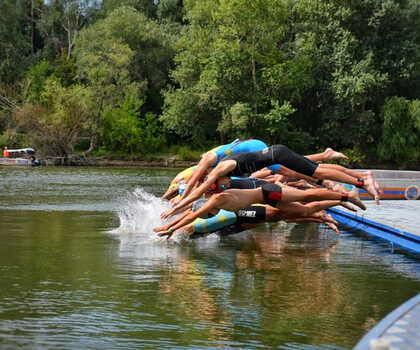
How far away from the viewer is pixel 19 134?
172 ft

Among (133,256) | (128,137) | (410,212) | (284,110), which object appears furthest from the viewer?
(128,137)

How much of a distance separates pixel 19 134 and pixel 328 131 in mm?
21758

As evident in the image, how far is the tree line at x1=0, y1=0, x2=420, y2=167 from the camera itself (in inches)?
1898

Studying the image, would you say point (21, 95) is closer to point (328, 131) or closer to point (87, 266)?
point (328, 131)

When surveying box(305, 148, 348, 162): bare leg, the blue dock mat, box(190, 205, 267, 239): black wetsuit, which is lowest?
the blue dock mat

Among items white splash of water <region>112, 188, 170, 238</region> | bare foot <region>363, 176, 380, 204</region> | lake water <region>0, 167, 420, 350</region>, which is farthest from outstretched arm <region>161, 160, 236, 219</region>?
white splash of water <region>112, 188, 170, 238</region>

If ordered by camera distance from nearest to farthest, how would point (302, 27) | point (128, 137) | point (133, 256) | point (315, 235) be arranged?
point (133, 256) < point (315, 235) < point (302, 27) < point (128, 137)

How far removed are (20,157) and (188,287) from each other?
4800cm

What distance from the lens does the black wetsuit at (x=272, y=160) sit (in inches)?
369

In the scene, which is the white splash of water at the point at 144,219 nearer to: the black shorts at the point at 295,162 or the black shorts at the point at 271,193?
the black shorts at the point at 271,193

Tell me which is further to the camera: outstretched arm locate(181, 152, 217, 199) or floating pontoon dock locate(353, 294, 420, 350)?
outstretched arm locate(181, 152, 217, 199)

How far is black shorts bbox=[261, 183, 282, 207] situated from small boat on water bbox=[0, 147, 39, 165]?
39.3m

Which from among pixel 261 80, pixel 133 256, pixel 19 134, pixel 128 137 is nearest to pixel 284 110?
pixel 261 80

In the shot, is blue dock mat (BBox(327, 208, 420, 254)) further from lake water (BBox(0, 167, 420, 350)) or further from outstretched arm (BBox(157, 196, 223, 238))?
outstretched arm (BBox(157, 196, 223, 238))
